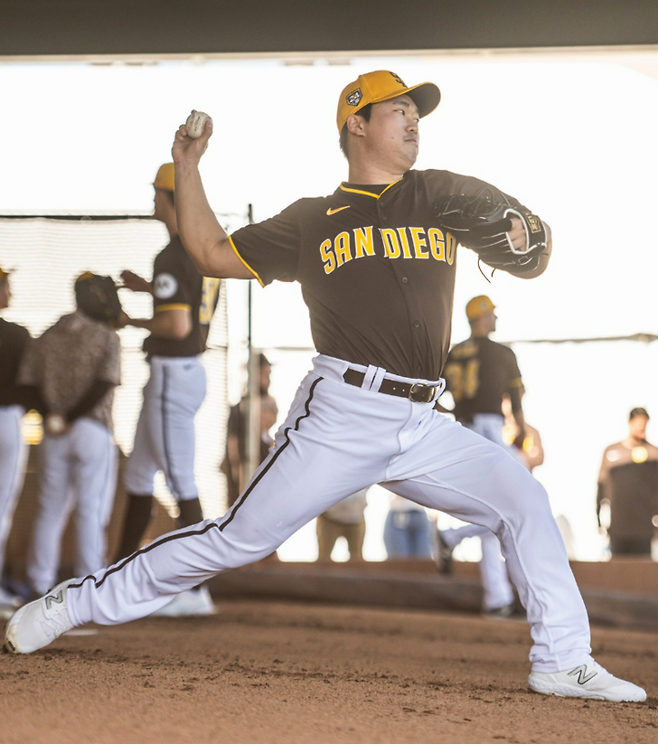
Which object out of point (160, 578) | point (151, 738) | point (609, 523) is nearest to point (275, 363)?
point (609, 523)

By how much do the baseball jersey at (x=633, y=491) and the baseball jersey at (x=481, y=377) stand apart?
2.91 m

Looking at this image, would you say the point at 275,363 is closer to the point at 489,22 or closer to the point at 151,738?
the point at 489,22

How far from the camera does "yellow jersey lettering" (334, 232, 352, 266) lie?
3.21m

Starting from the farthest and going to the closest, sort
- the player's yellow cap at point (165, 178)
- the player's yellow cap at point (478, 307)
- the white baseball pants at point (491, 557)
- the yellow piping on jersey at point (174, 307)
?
1. the player's yellow cap at point (478, 307)
2. the white baseball pants at point (491, 557)
3. the player's yellow cap at point (165, 178)
4. the yellow piping on jersey at point (174, 307)

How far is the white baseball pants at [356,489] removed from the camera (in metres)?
3.07

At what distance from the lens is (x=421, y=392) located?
10.4 feet

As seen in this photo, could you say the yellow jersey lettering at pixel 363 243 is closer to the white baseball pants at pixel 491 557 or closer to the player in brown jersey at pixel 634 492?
the white baseball pants at pixel 491 557

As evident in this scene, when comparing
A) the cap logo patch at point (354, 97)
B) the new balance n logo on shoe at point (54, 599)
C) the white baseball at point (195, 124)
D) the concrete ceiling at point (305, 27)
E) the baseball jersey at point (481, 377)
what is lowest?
the new balance n logo on shoe at point (54, 599)

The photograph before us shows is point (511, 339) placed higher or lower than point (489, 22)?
lower

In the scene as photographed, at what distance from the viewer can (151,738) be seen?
2209 mm

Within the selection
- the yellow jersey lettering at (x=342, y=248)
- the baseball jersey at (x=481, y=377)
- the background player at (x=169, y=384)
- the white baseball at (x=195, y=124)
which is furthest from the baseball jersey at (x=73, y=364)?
the yellow jersey lettering at (x=342, y=248)

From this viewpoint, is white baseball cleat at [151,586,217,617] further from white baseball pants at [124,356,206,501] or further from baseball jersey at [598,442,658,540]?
baseball jersey at [598,442,658,540]

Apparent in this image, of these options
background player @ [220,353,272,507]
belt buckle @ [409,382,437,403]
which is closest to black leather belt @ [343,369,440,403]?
belt buckle @ [409,382,437,403]

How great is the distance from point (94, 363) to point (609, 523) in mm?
6112
